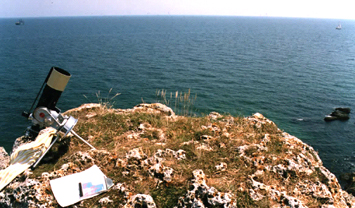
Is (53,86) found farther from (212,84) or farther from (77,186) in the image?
(212,84)

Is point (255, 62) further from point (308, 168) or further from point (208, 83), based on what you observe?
point (308, 168)

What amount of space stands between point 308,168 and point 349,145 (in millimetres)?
29917

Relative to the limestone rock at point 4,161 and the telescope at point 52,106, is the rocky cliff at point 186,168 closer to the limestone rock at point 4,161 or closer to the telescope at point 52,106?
the telescope at point 52,106

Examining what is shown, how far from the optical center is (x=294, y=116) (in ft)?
122

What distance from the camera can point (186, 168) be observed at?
20.7 ft

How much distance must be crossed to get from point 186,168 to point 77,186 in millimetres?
2669

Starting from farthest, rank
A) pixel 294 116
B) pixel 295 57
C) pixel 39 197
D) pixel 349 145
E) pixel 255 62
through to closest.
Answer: pixel 295 57
pixel 255 62
pixel 294 116
pixel 349 145
pixel 39 197

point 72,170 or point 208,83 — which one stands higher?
point 72,170

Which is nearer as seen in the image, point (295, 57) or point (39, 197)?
point (39, 197)

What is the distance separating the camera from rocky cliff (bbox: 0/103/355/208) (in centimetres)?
547

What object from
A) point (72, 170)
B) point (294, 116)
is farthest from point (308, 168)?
point (294, 116)

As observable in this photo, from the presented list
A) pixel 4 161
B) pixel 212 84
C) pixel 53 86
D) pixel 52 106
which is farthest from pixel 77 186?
pixel 212 84

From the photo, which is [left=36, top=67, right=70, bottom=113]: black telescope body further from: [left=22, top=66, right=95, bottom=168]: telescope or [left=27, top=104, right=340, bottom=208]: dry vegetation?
[left=27, top=104, right=340, bottom=208]: dry vegetation

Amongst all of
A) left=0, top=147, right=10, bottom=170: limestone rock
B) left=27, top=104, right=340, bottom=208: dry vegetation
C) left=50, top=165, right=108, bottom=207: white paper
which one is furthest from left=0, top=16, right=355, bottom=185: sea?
left=50, top=165, right=108, bottom=207: white paper
